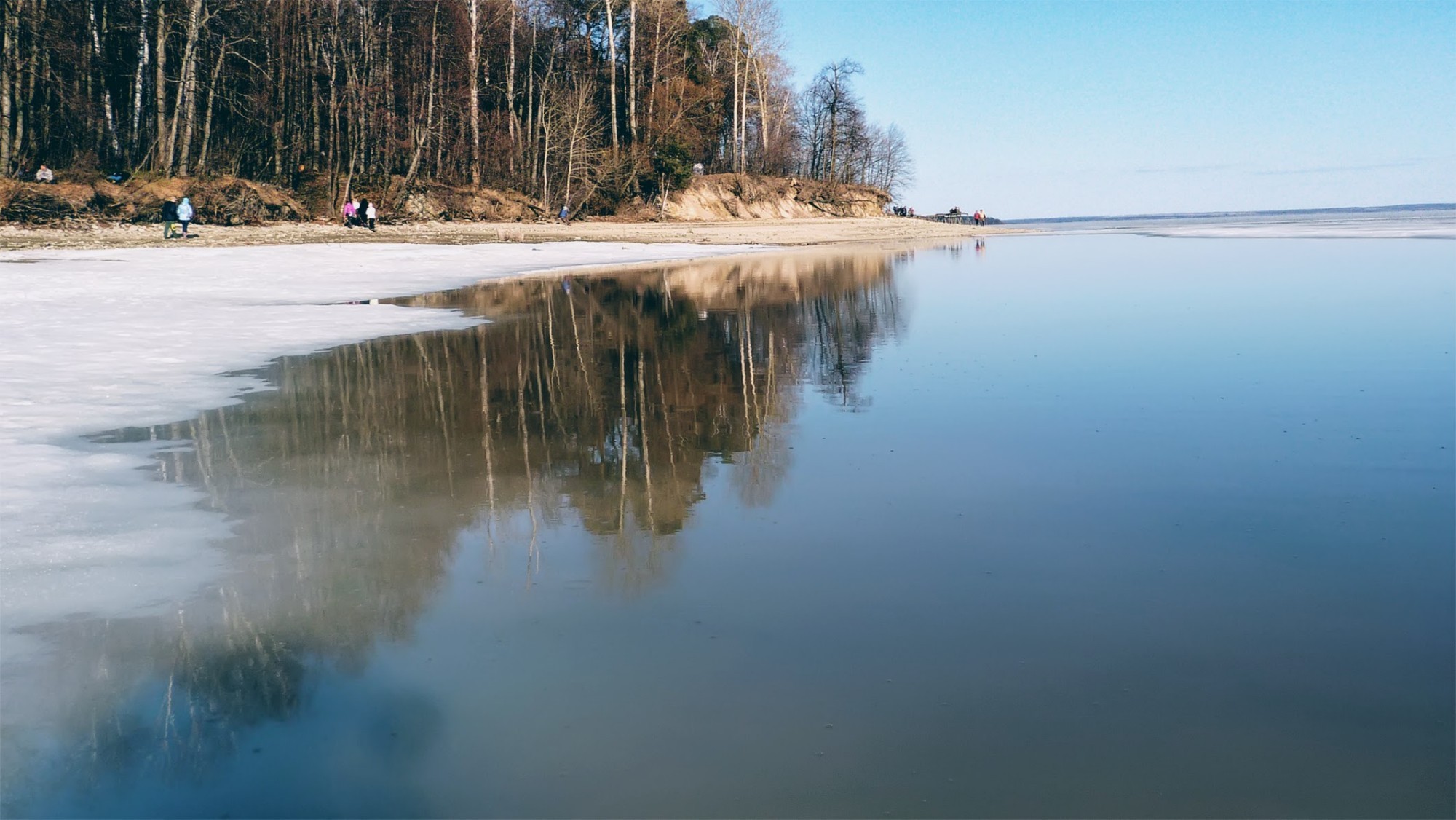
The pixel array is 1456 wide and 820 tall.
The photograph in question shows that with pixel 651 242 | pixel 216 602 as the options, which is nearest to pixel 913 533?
pixel 216 602

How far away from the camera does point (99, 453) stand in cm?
732

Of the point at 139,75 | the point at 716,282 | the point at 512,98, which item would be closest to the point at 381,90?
the point at 512,98

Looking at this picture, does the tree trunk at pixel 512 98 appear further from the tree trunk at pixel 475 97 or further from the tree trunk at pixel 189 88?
the tree trunk at pixel 189 88

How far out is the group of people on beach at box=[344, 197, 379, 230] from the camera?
37.3m

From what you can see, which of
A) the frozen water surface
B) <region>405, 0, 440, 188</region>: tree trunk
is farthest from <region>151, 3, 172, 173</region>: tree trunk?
the frozen water surface

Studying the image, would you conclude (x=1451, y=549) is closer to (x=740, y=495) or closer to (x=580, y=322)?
(x=740, y=495)

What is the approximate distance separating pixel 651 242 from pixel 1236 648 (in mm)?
38739

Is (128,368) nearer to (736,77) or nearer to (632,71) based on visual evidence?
(632,71)

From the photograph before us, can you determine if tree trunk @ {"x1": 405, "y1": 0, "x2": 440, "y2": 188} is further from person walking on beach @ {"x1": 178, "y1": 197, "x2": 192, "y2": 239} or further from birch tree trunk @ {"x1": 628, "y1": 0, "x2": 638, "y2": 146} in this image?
person walking on beach @ {"x1": 178, "y1": 197, "x2": 192, "y2": 239}

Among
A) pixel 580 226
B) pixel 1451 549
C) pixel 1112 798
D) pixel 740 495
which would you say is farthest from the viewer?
pixel 580 226

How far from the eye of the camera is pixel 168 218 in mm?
31297

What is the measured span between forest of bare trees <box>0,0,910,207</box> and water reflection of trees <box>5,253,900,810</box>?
1182 inches

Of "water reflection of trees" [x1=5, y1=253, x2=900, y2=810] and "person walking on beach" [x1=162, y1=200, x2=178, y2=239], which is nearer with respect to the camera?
"water reflection of trees" [x1=5, y1=253, x2=900, y2=810]

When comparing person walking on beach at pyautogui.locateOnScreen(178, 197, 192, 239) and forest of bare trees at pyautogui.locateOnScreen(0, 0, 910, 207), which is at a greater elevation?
forest of bare trees at pyautogui.locateOnScreen(0, 0, 910, 207)
